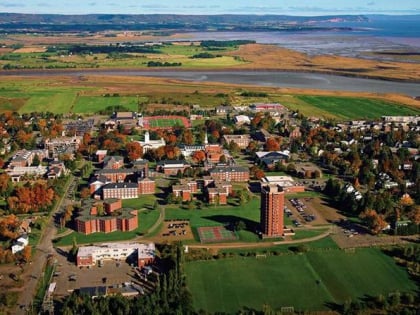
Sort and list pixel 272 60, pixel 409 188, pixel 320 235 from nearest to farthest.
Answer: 1. pixel 320 235
2. pixel 409 188
3. pixel 272 60

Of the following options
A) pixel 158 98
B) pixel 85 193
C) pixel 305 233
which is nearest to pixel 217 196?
pixel 305 233

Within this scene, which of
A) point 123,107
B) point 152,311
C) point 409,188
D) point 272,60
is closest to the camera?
point 152,311

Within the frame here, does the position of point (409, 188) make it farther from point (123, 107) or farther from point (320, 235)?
point (123, 107)

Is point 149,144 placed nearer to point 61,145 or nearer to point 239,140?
point 61,145

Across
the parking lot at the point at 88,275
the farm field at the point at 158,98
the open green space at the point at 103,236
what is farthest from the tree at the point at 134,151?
the farm field at the point at 158,98

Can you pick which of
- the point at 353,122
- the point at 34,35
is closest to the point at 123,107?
the point at 353,122

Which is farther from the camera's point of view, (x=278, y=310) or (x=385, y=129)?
(x=385, y=129)
